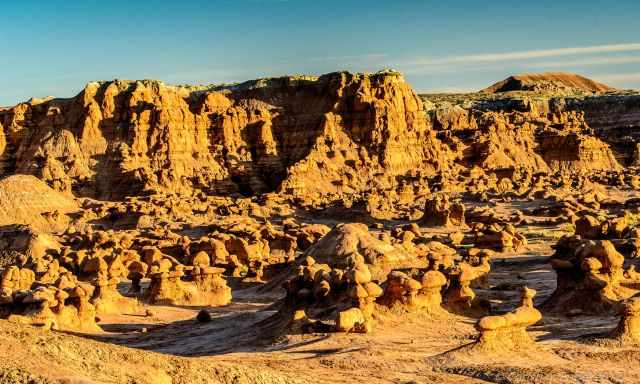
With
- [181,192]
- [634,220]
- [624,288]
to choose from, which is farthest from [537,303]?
[181,192]

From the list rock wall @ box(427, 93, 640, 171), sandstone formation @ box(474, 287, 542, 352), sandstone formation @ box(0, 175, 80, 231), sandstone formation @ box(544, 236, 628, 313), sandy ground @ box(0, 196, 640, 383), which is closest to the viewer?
sandy ground @ box(0, 196, 640, 383)

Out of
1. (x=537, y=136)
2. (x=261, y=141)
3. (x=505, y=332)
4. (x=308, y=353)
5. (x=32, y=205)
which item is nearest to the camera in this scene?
(x=505, y=332)

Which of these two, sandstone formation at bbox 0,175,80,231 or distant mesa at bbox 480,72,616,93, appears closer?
sandstone formation at bbox 0,175,80,231

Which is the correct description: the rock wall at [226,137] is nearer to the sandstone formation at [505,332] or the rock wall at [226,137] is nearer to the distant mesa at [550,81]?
the sandstone formation at [505,332]

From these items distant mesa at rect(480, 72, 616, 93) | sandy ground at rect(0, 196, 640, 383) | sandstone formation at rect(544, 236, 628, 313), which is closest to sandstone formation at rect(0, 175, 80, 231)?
sandy ground at rect(0, 196, 640, 383)

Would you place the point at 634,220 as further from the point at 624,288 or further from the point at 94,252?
the point at 94,252

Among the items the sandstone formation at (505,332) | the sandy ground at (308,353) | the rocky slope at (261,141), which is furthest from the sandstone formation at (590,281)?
the rocky slope at (261,141)

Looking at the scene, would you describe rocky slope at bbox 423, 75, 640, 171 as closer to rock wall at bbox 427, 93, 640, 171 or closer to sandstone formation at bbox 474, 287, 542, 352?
rock wall at bbox 427, 93, 640, 171

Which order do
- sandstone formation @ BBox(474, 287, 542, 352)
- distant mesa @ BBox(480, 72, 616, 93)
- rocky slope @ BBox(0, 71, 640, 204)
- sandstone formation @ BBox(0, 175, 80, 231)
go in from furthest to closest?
1. distant mesa @ BBox(480, 72, 616, 93)
2. rocky slope @ BBox(0, 71, 640, 204)
3. sandstone formation @ BBox(0, 175, 80, 231)
4. sandstone formation @ BBox(474, 287, 542, 352)

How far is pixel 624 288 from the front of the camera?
18.1 m

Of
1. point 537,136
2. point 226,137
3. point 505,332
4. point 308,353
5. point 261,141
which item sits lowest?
point 308,353

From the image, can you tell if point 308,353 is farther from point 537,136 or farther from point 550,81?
point 550,81

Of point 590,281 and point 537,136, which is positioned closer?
point 590,281

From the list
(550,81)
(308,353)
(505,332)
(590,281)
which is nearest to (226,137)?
(590,281)
